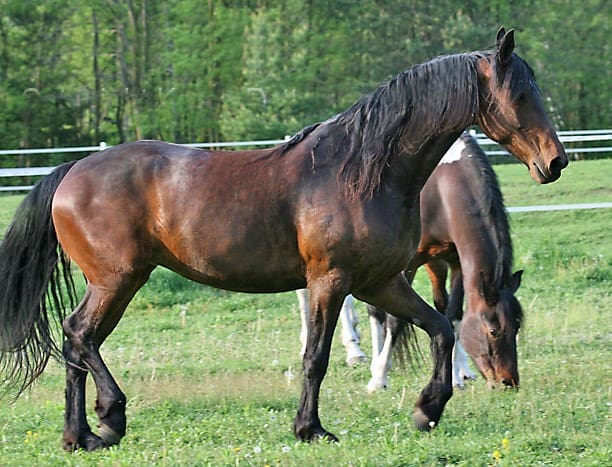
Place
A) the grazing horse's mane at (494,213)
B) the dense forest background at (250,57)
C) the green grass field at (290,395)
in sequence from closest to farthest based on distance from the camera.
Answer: the green grass field at (290,395) < the grazing horse's mane at (494,213) < the dense forest background at (250,57)

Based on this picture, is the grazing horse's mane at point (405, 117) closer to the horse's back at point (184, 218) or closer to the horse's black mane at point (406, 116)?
the horse's black mane at point (406, 116)

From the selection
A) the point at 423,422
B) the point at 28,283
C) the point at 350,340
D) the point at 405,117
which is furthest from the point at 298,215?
→ the point at 350,340

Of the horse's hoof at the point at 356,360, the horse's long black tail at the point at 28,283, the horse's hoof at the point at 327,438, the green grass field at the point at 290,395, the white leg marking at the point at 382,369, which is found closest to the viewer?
the green grass field at the point at 290,395

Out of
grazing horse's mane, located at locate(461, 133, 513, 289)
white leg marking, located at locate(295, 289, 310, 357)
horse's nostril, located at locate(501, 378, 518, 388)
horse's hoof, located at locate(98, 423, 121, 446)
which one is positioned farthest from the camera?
white leg marking, located at locate(295, 289, 310, 357)


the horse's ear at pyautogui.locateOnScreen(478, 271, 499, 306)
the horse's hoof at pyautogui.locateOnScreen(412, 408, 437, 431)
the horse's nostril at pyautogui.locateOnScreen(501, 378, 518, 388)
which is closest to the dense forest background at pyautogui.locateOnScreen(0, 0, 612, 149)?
the horse's ear at pyautogui.locateOnScreen(478, 271, 499, 306)

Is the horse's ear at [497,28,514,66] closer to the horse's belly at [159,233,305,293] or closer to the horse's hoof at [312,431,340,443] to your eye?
the horse's belly at [159,233,305,293]

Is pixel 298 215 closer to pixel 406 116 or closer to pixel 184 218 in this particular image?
pixel 184 218

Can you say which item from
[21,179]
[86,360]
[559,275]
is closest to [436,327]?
[86,360]

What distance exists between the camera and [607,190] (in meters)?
16.5

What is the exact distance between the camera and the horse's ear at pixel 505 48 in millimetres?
4961

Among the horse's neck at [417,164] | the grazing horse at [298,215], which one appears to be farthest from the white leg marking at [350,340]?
the horse's neck at [417,164]

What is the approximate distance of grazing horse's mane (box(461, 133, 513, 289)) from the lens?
6.90 meters

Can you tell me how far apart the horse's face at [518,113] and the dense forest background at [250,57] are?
23.0 metres

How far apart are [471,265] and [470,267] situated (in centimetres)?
2
